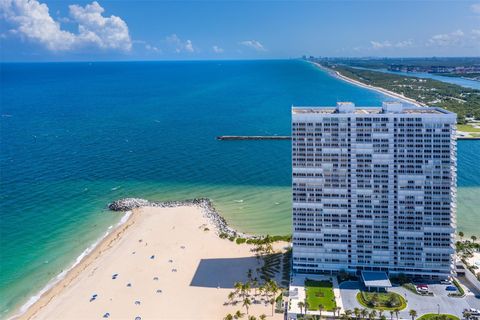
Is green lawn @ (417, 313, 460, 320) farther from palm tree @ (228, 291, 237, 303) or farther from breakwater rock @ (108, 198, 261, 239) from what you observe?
breakwater rock @ (108, 198, 261, 239)

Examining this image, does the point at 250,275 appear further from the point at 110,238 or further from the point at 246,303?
the point at 110,238

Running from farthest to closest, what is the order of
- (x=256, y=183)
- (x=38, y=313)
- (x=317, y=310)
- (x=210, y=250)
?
(x=256, y=183) < (x=210, y=250) < (x=38, y=313) < (x=317, y=310)

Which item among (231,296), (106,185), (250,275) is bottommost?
(231,296)

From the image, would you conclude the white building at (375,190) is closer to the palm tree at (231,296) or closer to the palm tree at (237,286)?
the palm tree at (237,286)

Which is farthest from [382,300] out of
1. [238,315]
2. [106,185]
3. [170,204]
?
[106,185]

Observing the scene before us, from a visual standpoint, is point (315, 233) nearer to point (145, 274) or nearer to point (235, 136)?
point (145, 274)

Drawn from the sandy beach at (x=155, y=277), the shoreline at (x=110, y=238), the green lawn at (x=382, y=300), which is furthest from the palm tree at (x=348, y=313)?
the shoreline at (x=110, y=238)

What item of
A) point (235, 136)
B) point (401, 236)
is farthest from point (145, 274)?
point (235, 136)
